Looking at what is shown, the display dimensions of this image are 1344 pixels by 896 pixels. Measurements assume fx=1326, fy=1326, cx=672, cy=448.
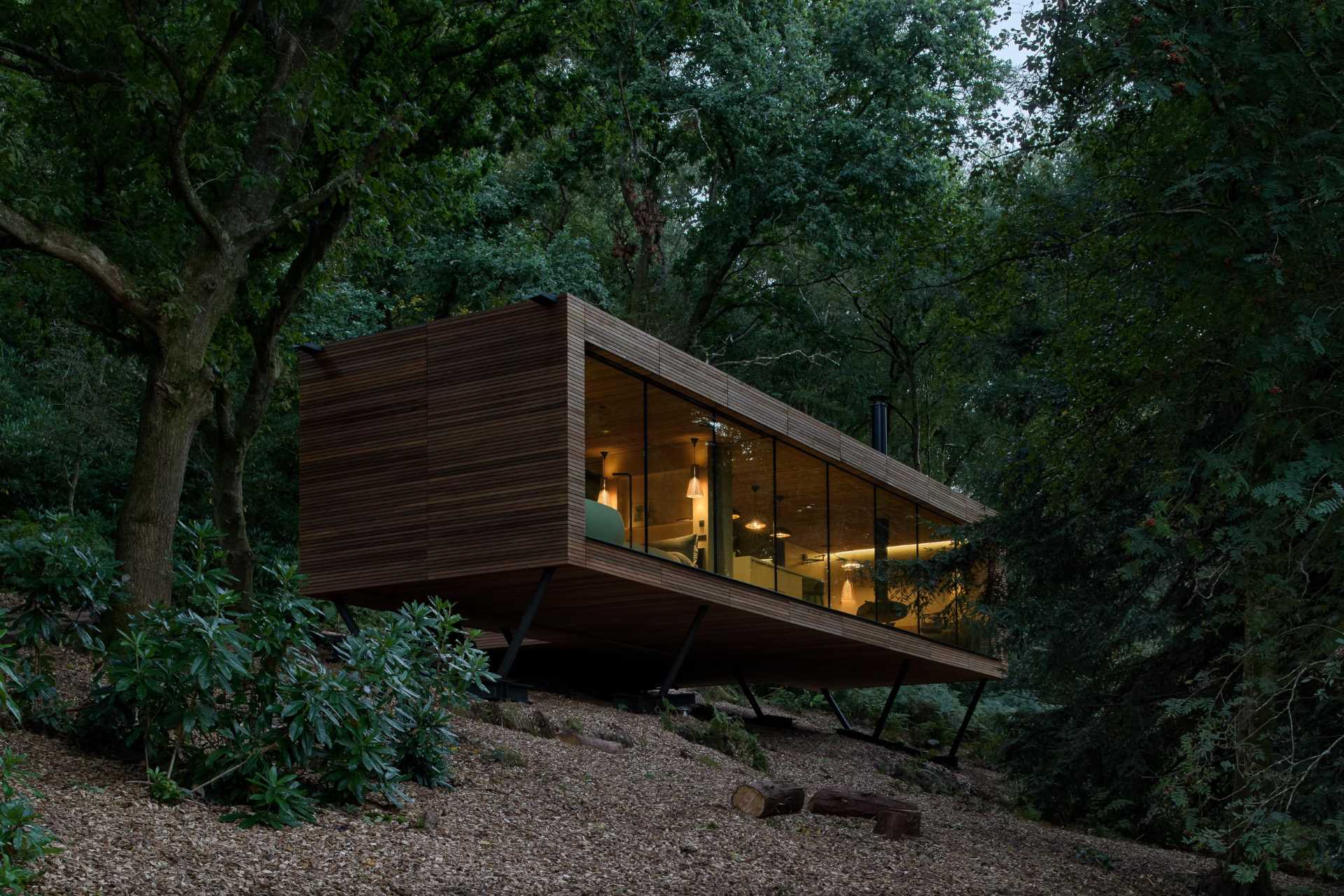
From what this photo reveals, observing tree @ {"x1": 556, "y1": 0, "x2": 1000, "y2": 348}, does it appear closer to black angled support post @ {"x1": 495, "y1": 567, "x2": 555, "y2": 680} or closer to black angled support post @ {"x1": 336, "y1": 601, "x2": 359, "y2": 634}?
black angled support post @ {"x1": 336, "y1": 601, "x2": 359, "y2": 634}

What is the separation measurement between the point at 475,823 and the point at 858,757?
9739mm

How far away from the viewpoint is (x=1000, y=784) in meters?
18.6

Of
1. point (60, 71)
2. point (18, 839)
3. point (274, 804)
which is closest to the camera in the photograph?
point (18, 839)

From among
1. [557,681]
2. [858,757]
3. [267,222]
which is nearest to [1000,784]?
[858,757]

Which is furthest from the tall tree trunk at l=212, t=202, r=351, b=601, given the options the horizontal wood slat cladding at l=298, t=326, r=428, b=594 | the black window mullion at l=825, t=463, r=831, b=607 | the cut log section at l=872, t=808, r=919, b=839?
the cut log section at l=872, t=808, r=919, b=839

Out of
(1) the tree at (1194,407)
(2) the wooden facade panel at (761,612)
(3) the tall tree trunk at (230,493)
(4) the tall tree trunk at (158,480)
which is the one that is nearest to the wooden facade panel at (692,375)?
(2) the wooden facade panel at (761,612)

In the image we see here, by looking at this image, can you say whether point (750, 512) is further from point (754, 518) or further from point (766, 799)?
point (766, 799)

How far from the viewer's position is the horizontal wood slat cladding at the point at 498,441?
1177 centimetres

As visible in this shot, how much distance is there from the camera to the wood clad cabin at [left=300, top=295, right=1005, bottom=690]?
11953mm

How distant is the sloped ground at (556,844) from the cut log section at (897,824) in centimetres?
13

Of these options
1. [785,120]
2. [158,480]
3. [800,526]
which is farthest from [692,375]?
[785,120]

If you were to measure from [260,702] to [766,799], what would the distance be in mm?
3809

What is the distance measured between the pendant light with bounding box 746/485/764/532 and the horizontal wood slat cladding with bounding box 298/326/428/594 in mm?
3975

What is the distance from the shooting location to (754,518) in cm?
1484
